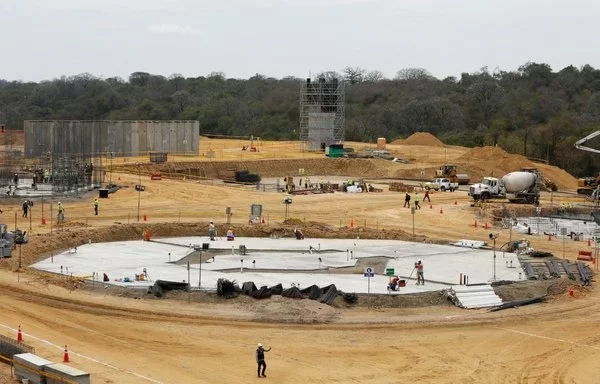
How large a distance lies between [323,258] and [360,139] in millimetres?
77412

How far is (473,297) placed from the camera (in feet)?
106

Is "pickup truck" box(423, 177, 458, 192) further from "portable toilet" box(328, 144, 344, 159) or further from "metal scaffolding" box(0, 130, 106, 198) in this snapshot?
"metal scaffolding" box(0, 130, 106, 198)

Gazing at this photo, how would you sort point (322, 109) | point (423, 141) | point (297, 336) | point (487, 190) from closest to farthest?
point (297, 336)
point (487, 190)
point (322, 109)
point (423, 141)

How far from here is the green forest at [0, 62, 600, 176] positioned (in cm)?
9912

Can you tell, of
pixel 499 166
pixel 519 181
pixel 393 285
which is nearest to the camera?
pixel 393 285

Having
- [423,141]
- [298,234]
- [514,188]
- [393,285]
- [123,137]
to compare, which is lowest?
[393,285]

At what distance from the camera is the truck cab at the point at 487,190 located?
62.3 metres

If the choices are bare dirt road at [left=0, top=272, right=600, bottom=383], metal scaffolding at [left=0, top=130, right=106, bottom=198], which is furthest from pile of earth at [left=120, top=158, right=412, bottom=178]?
bare dirt road at [left=0, top=272, right=600, bottom=383]

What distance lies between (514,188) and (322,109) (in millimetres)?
36199

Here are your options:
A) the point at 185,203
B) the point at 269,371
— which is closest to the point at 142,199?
the point at 185,203

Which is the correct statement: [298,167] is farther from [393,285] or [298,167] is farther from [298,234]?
[393,285]

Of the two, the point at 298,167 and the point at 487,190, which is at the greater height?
the point at 298,167

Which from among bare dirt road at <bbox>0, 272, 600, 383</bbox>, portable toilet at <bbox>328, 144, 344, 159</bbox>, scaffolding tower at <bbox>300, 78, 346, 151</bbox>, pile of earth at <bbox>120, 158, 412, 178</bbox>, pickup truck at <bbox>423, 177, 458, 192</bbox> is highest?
scaffolding tower at <bbox>300, 78, 346, 151</bbox>

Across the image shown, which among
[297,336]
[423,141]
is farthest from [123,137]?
[297,336]
